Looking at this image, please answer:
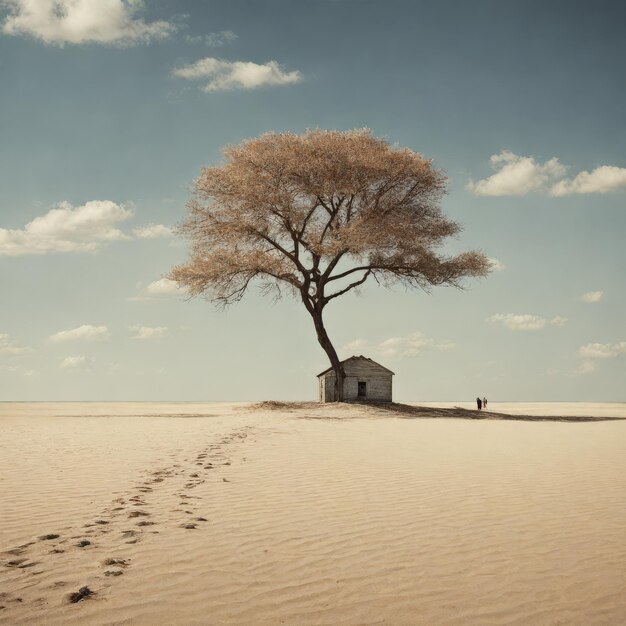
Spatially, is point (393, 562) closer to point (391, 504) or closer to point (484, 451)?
point (391, 504)

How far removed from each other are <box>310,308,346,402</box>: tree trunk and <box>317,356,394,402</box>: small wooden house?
1.43 m

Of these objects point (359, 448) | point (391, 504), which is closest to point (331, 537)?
point (391, 504)

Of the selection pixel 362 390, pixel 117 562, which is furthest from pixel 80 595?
pixel 362 390

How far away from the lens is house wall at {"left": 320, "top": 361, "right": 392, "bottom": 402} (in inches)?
1505

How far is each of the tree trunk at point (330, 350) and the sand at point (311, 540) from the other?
881 inches

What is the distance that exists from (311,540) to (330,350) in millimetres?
29813

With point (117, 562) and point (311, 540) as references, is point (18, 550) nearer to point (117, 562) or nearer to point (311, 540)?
point (117, 562)

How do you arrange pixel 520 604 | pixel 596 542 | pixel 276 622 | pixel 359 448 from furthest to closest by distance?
pixel 359 448 < pixel 596 542 < pixel 520 604 < pixel 276 622

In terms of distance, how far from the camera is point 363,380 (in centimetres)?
3850

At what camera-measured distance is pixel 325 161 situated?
3158 cm

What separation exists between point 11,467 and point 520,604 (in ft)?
33.1

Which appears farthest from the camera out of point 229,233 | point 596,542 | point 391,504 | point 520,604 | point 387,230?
point 229,233

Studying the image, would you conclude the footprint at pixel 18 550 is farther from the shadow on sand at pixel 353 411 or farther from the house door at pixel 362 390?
the house door at pixel 362 390

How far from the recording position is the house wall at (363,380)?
125 ft
